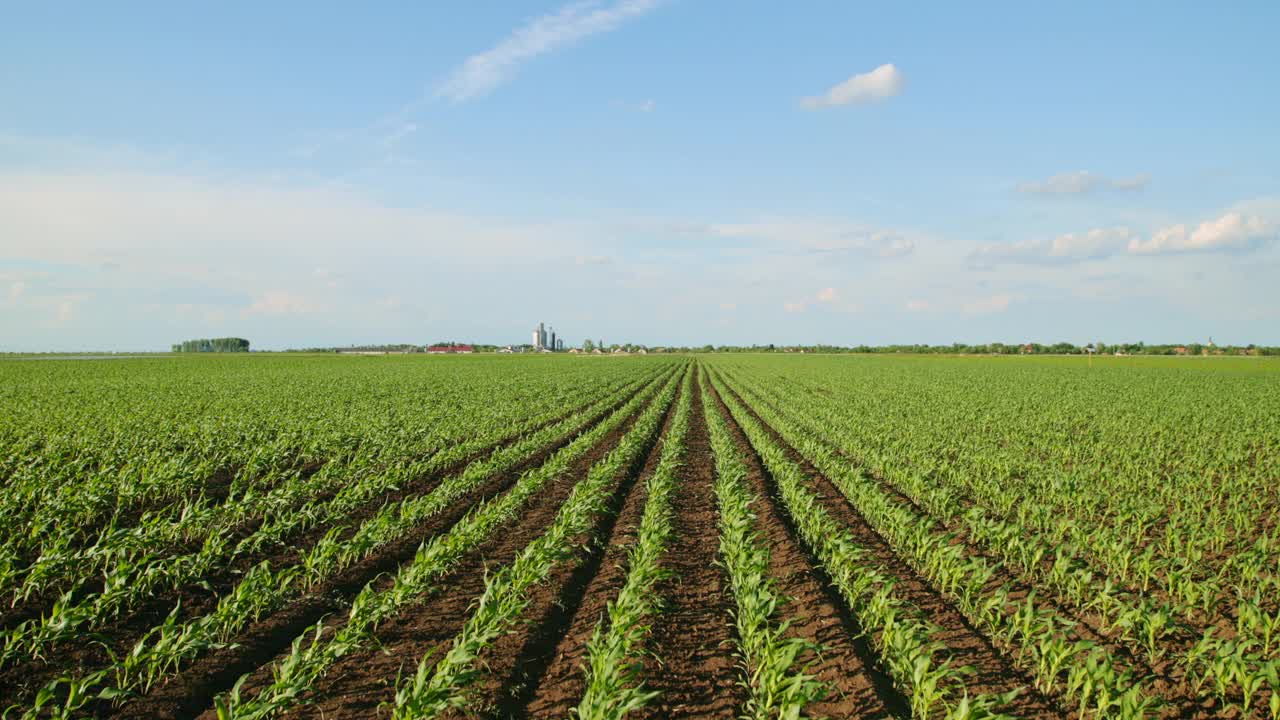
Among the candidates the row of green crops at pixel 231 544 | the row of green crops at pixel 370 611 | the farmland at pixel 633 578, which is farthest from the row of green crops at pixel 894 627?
the row of green crops at pixel 231 544

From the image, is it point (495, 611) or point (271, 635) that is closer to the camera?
point (495, 611)

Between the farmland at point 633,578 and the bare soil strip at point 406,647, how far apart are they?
0.04m

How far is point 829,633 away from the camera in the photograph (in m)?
5.96

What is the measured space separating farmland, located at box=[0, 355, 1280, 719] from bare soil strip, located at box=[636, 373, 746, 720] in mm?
34

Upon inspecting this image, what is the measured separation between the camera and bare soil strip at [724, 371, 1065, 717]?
496cm

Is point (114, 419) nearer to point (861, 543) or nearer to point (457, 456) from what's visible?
point (457, 456)

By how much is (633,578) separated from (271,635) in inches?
132

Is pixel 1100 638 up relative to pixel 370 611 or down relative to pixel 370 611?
down

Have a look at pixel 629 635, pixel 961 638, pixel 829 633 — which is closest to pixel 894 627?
pixel 829 633

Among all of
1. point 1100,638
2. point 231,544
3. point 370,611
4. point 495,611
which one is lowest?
point 1100,638

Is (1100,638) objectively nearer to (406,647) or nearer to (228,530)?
(406,647)

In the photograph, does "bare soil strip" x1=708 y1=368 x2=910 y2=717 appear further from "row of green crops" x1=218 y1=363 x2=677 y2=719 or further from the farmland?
"row of green crops" x1=218 y1=363 x2=677 y2=719

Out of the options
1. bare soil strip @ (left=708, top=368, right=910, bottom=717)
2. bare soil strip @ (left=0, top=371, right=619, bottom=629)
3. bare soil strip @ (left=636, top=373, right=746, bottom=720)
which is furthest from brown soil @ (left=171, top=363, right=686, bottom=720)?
Result: bare soil strip @ (left=708, top=368, right=910, bottom=717)

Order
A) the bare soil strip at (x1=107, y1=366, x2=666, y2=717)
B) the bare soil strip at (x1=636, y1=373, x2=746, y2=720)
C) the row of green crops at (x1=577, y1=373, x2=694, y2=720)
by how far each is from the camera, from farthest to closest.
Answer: the bare soil strip at (x1=636, y1=373, x2=746, y2=720) → the bare soil strip at (x1=107, y1=366, x2=666, y2=717) → the row of green crops at (x1=577, y1=373, x2=694, y2=720)
